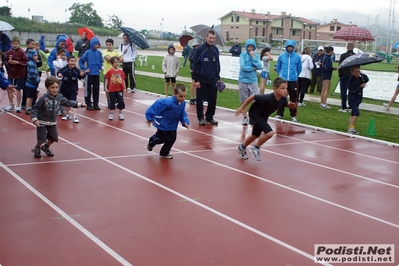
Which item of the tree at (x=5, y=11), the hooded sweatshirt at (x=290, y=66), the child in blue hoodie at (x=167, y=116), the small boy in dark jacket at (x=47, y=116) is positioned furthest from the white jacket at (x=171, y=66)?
the tree at (x=5, y=11)

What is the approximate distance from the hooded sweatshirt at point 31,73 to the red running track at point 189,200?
230cm

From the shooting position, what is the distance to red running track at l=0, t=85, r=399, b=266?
5.68 meters

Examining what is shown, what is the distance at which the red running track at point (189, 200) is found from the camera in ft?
18.6

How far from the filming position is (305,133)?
13.0 meters

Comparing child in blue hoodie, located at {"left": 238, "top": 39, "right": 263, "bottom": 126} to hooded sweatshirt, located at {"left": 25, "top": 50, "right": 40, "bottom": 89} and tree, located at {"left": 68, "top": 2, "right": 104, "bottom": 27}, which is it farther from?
tree, located at {"left": 68, "top": 2, "right": 104, "bottom": 27}

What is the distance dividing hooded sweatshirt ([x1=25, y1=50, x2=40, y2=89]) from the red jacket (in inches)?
6.0

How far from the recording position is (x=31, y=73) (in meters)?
13.9

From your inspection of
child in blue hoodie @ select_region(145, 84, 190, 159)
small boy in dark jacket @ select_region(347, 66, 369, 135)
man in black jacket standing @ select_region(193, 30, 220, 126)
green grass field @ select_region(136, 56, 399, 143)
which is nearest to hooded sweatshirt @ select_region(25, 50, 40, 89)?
man in black jacket standing @ select_region(193, 30, 220, 126)

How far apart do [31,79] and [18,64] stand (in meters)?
0.62

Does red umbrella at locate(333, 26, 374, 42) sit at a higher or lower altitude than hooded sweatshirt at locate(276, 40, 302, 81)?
higher

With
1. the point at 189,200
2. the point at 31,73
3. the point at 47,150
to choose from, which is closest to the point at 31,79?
the point at 31,73

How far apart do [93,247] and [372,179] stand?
5088 millimetres

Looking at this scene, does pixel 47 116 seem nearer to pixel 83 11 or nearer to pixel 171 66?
pixel 171 66

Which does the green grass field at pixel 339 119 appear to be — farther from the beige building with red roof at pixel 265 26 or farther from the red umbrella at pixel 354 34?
the beige building with red roof at pixel 265 26
